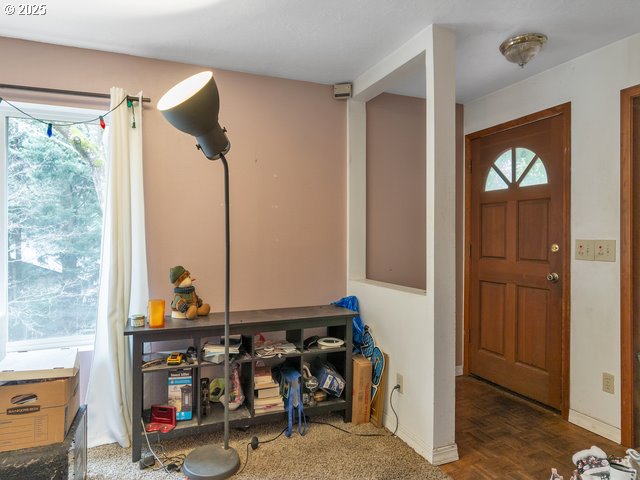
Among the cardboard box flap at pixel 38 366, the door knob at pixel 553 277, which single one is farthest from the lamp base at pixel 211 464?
the door knob at pixel 553 277

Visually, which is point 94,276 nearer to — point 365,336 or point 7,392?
point 7,392

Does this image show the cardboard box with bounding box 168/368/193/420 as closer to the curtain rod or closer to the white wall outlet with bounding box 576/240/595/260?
the curtain rod

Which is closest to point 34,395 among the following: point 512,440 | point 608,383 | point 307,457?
point 307,457

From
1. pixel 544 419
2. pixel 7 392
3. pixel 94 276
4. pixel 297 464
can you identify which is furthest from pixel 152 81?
pixel 544 419

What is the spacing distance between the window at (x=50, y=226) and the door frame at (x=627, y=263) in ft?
10.0

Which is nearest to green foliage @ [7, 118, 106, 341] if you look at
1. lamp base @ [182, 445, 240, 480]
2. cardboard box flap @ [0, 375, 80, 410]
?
cardboard box flap @ [0, 375, 80, 410]

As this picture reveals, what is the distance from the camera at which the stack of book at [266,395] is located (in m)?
2.36

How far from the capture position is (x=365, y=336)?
2697 mm

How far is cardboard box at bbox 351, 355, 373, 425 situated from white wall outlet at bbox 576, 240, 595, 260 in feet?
4.89

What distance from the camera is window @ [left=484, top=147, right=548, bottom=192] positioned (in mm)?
2801

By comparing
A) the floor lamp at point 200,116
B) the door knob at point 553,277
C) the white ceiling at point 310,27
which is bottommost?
the door knob at point 553,277

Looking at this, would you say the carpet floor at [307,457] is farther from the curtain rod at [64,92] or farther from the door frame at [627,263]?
the curtain rod at [64,92]
